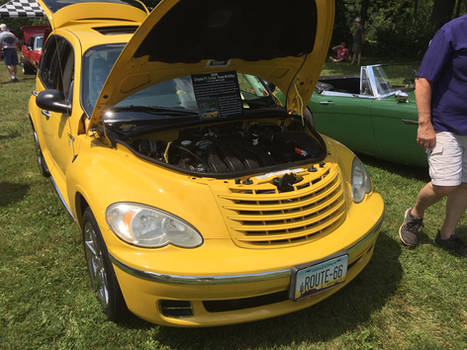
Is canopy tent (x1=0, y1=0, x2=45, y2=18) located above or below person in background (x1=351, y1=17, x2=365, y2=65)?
above

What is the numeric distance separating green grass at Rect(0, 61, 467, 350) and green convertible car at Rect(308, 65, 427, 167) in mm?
988

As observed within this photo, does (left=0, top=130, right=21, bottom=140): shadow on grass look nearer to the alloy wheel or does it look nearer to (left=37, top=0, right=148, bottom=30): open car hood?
(left=37, top=0, right=148, bottom=30): open car hood

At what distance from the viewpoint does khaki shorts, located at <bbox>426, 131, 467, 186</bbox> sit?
9.04ft

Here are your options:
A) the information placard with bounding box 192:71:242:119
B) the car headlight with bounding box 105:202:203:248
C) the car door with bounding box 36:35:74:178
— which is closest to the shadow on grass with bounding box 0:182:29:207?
the car door with bounding box 36:35:74:178

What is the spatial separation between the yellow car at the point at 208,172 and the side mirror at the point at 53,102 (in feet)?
0.03

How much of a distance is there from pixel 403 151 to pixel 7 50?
12599 mm

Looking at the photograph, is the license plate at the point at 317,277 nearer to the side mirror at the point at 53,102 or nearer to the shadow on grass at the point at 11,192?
the side mirror at the point at 53,102

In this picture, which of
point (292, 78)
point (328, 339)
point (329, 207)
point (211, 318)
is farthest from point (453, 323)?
point (292, 78)

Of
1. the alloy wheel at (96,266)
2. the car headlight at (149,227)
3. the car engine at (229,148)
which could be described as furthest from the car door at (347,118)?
the alloy wheel at (96,266)

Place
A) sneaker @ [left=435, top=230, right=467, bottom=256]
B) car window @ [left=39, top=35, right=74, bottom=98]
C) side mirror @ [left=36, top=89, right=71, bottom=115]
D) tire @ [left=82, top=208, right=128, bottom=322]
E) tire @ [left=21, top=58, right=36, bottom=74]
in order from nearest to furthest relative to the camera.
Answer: tire @ [left=82, top=208, right=128, bottom=322]
side mirror @ [left=36, top=89, right=71, bottom=115]
sneaker @ [left=435, top=230, right=467, bottom=256]
car window @ [left=39, top=35, right=74, bottom=98]
tire @ [left=21, top=58, right=36, bottom=74]

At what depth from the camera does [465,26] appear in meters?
2.53

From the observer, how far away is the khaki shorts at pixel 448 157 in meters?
2.75

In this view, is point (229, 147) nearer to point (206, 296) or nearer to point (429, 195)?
point (206, 296)

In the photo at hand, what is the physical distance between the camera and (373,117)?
459 centimetres
